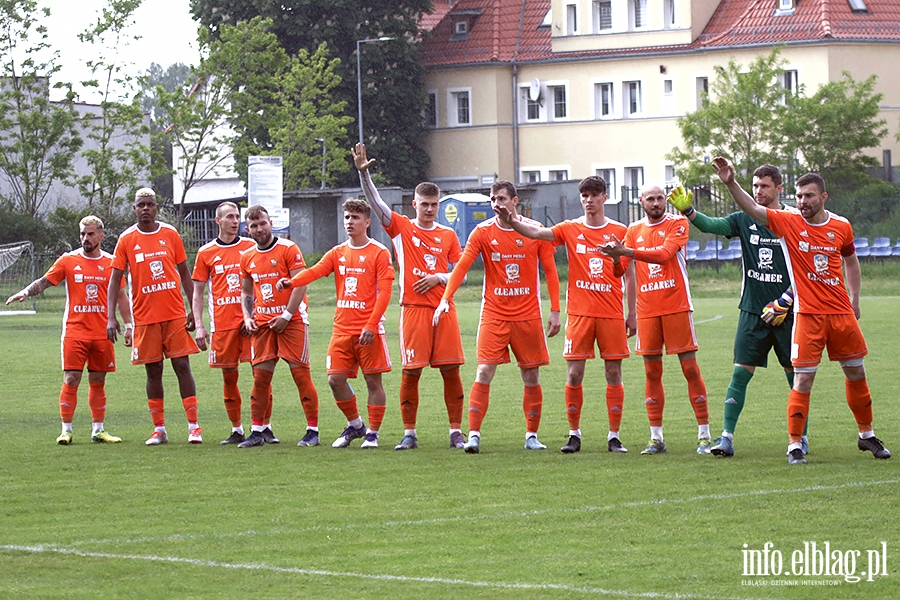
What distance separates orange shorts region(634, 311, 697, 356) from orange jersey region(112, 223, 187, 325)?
13.8ft

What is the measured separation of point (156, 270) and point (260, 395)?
1479mm

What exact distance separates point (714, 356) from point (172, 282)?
11.1m

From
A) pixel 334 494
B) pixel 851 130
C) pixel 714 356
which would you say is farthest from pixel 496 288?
pixel 851 130

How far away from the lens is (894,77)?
64438 millimetres

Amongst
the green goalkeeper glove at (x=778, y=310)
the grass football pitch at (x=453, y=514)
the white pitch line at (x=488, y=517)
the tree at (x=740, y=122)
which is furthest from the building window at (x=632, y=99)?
the white pitch line at (x=488, y=517)

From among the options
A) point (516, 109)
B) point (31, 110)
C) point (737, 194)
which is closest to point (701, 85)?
point (516, 109)

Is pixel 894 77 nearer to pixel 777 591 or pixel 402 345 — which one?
pixel 402 345

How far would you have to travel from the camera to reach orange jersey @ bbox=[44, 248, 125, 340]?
13531 millimetres

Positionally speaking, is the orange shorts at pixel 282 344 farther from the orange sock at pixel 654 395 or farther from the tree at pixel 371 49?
the tree at pixel 371 49

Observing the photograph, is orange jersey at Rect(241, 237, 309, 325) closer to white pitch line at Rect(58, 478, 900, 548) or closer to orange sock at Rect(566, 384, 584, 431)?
orange sock at Rect(566, 384, 584, 431)

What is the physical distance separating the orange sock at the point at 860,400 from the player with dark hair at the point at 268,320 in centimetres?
455

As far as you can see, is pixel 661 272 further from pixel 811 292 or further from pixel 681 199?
pixel 811 292

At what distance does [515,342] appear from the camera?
484 inches

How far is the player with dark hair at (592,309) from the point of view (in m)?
12.1
